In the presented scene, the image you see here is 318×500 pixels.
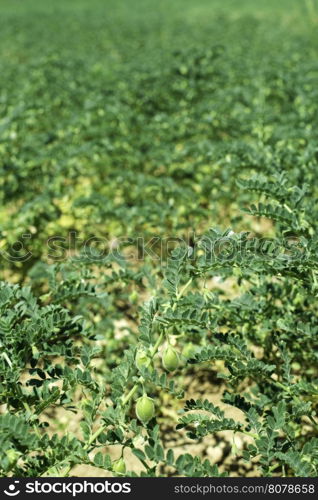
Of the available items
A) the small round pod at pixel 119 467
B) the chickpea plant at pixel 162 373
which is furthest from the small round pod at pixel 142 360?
the small round pod at pixel 119 467

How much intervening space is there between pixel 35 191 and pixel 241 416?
2.29m

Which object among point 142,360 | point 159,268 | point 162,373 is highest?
point 142,360

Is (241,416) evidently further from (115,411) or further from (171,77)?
(171,77)

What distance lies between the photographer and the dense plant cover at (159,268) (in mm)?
1641

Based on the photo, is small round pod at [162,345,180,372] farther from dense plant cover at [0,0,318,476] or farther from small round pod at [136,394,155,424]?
small round pod at [136,394,155,424]

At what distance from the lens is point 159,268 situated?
2598 mm

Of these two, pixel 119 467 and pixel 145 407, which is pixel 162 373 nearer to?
pixel 145 407

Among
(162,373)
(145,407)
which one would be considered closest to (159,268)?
(162,373)

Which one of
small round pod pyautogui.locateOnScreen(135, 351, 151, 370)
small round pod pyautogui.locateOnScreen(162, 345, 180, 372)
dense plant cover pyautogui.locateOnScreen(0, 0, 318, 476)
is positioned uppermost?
small round pod pyautogui.locateOnScreen(135, 351, 151, 370)

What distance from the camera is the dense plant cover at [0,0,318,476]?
5.38ft

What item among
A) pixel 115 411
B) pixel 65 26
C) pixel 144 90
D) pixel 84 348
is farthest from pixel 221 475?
pixel 65 26

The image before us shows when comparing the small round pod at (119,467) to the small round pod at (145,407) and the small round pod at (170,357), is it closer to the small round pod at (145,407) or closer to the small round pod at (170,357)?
the small round pod at (145,407)

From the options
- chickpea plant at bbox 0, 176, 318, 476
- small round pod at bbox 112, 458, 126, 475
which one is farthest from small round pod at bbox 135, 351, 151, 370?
small round pod at bbox 112, 458, 126, 475

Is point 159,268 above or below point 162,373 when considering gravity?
below
